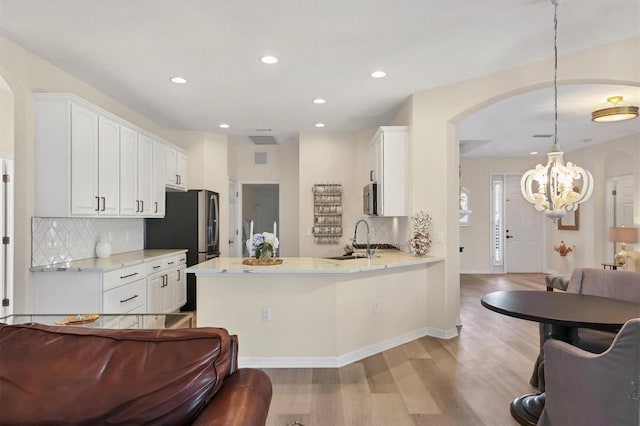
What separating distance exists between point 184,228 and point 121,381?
4.55 m

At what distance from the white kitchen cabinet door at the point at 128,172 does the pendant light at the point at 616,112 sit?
5788 mm

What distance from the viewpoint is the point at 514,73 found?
408cm

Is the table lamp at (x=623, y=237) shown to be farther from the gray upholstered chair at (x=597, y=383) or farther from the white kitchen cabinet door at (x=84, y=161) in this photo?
the white kitchen cabinet door at (x=84, y=161)

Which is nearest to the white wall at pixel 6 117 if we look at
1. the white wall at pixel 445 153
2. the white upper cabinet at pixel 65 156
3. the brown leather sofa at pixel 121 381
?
Result: the white upper cabinet at pixel 65 156

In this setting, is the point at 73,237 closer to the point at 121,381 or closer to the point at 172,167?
the point at 172,167

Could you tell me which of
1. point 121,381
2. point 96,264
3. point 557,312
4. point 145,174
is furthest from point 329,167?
point 121,381

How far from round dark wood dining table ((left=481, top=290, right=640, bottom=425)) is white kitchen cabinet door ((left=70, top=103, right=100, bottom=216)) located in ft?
11.8

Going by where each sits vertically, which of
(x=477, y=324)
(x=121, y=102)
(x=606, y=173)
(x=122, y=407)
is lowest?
(x=477, y=324)

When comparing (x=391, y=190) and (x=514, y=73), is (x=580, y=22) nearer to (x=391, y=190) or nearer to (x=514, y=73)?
(x=514, y=73)

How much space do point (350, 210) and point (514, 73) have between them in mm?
3292

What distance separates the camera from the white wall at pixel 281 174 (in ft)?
24.1

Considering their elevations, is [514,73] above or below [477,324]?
above

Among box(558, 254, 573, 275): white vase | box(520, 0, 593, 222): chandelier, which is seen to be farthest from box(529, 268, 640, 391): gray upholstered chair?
box(558, 254, 573, 275): white vase

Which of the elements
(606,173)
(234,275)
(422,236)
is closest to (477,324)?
(422,236)
